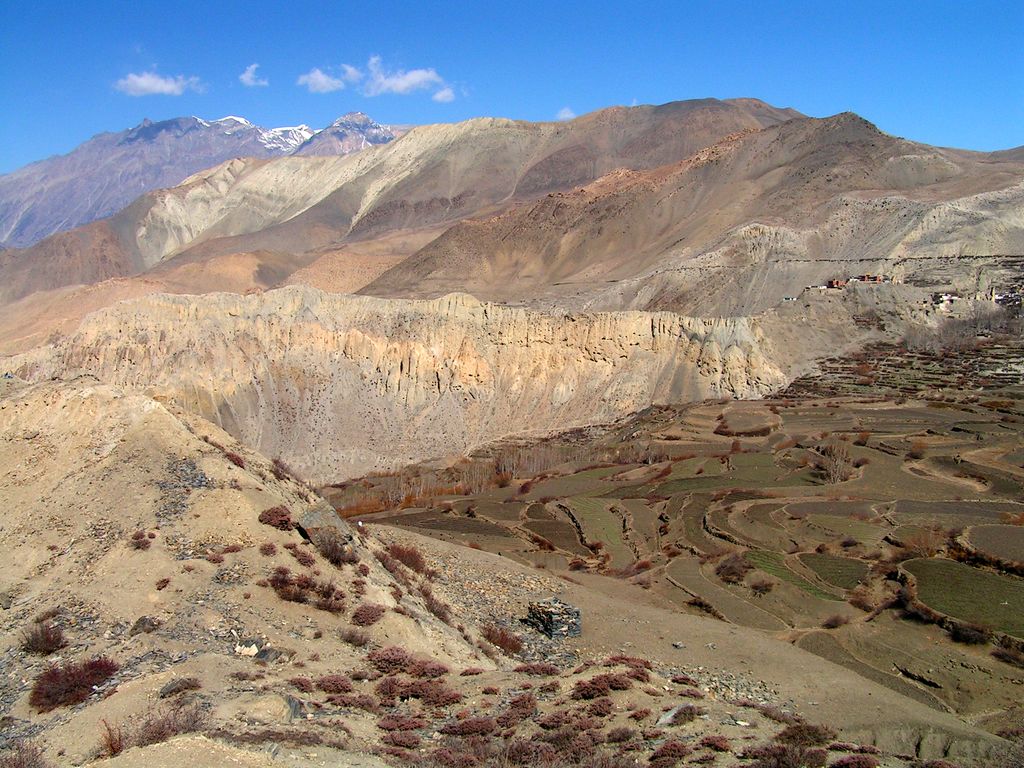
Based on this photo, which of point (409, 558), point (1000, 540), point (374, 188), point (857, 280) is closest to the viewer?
point (409, 558)

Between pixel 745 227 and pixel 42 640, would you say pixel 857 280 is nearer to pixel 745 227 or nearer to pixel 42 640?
pixel 745 227

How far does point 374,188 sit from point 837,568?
16418 cm

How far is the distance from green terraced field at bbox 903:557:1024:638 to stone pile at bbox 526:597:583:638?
373 inches

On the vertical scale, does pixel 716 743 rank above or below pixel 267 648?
below

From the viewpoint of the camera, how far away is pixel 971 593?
21297mm

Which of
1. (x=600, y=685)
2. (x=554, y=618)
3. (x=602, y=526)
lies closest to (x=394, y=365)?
(x=602, y=526)

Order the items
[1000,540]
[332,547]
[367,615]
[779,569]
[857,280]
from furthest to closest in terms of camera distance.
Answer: [857,280], [779,569], [1000,540], [332,547], [367,615]

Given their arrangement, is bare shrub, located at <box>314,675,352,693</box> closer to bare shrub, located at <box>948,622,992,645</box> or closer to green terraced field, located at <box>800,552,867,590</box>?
bare shrub, located at <box>948,622,992,645</box>

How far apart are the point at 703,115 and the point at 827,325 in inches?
4539

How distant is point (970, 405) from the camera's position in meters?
48.6

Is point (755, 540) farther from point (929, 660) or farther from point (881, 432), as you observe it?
point (881, 432)

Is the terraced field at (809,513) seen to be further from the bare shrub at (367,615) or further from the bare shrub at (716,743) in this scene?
the bare shrub at (367,615)

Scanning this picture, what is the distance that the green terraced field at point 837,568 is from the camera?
2388cm

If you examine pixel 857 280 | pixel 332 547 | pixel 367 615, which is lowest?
pixel 367 615
